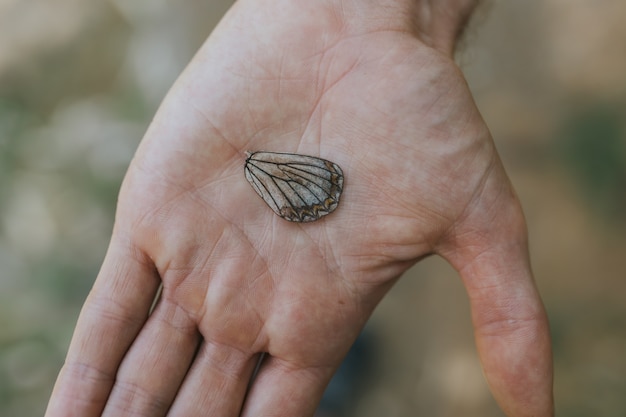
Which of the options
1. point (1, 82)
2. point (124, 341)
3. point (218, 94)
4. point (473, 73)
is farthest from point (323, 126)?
point (1, 82)

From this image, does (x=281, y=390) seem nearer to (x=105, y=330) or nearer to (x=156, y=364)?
(x=156, y=364)

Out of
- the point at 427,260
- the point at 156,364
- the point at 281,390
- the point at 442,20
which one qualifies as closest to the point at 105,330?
the point at 156,364

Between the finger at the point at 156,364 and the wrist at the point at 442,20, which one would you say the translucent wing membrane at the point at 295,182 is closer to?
the finger at the point at 156,364

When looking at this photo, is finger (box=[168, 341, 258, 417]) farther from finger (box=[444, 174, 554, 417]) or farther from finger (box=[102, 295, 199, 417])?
finger (box=[444, 174, 554, 417])

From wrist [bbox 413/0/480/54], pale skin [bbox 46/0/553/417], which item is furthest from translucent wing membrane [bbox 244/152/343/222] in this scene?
wrist [bbox 413/0/480/54]

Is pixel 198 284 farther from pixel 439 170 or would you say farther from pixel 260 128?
pixel 439 170

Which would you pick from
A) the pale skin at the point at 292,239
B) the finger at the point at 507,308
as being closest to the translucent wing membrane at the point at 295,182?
the pale skin at the point at 292,239

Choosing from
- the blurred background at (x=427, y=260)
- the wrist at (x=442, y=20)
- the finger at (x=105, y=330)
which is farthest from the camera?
the blurred background at (x=427, y=260)
